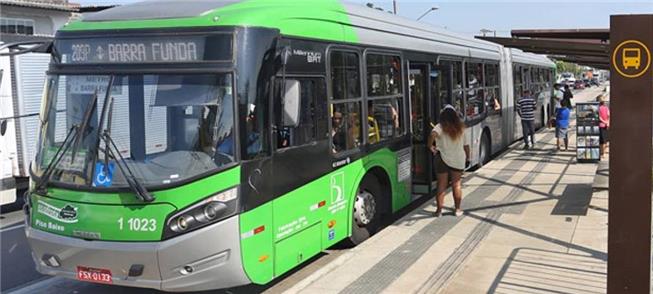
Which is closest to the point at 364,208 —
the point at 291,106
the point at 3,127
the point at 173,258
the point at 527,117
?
the point at 291,106

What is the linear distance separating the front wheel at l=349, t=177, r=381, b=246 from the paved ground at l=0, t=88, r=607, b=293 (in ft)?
0.81

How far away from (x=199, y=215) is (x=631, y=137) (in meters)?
3.16

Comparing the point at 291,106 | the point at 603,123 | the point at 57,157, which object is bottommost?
the point at 603,123

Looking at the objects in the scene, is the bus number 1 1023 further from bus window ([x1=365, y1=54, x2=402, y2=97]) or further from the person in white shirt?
the person in white shirt

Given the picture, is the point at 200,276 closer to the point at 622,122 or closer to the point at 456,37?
the point at 622,122

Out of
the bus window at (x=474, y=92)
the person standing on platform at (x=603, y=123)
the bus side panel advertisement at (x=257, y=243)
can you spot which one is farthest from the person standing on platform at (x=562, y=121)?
the bus side panel advertisement at (x=257, y=243)

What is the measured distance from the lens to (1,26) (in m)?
31.8

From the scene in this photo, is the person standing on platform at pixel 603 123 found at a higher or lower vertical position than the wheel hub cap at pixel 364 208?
higher

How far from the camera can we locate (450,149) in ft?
27.8

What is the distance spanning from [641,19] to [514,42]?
19.5ft

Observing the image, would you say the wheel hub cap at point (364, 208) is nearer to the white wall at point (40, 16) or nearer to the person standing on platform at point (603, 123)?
the person standing on platform at point (603, 123)

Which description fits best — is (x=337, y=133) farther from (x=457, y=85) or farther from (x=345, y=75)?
(x=457, y=85)

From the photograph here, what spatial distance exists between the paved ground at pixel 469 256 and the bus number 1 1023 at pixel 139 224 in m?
1.51

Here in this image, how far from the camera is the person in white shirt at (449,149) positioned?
27.4 ft
